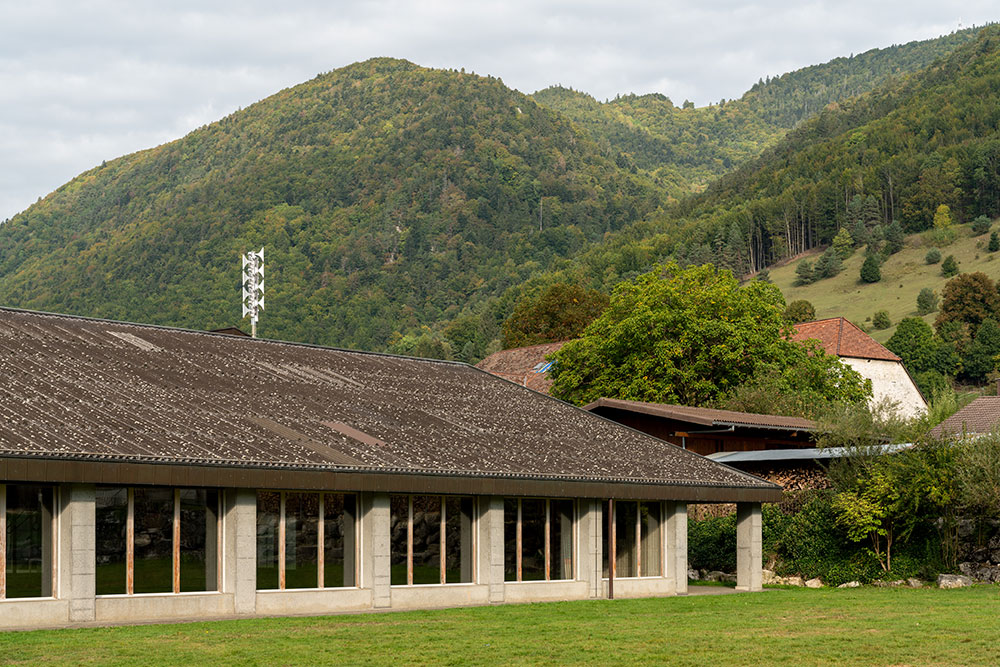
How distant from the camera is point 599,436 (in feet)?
127

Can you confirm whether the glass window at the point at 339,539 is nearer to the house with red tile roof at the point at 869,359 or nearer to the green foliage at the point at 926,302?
the house with red tile roof at the point at 869,359

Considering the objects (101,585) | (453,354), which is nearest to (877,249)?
(453,354)

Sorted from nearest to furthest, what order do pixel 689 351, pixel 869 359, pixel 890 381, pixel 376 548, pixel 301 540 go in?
pixel 301 540 < pixel 376 548 < pixel 689 351 < pixel 869 359 < pixel 890 381

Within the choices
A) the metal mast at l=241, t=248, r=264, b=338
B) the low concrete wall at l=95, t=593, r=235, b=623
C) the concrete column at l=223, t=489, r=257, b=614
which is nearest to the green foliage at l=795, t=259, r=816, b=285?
the metal mast at l=241, t=248, r=264, b=338

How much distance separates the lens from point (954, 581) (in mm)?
36969

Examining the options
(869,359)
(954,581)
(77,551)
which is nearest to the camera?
(77,551)

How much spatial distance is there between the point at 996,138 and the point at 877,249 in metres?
34.8

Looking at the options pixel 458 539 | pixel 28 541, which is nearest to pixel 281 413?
pixel 458 539

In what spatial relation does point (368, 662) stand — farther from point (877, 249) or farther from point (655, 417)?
point (877, 249)

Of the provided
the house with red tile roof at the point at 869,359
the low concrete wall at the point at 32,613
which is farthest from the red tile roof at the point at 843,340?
the low concrete wall at the point at 32,613

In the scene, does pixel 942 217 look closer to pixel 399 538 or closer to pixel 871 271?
pixel 871 271

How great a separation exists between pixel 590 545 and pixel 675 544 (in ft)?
11.1

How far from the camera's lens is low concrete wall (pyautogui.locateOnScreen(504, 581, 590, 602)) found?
3219cm

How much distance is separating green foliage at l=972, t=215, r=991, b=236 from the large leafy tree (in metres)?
106
